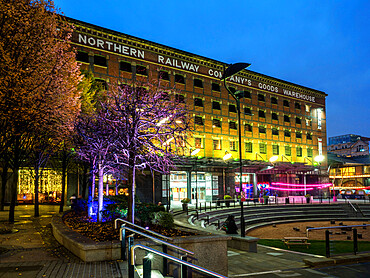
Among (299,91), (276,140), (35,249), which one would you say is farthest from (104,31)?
(299,91)

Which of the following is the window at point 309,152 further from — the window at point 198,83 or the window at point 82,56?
the window at point 82,56

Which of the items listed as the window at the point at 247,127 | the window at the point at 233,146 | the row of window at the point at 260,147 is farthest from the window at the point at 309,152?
the window at the point at 233,146

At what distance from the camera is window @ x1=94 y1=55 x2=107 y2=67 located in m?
29.6

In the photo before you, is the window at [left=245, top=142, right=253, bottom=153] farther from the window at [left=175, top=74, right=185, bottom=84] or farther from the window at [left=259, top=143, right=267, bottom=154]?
the window at [left=175, top=74, right=185, bottom=84]

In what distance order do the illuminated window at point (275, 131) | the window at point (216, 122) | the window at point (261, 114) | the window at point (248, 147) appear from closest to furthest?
the window at point (216, 122), the window at point (248, 147), the window at point (261, 114), the illuminated window at point (275, 131)

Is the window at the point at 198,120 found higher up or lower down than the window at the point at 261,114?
lower down

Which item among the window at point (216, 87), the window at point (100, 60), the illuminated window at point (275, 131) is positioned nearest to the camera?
the window at point (100, 60)

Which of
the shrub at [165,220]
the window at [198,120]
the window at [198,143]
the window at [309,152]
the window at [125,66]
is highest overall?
the window at [125,66]

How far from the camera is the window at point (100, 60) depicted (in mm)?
29567

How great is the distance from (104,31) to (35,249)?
992 inches

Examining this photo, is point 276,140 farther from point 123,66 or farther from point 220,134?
point 123,66

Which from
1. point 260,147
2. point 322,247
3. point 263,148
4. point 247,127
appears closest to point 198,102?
point 247,127

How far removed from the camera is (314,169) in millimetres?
47062

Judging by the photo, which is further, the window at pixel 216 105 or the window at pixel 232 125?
the window at pixel 232 125
